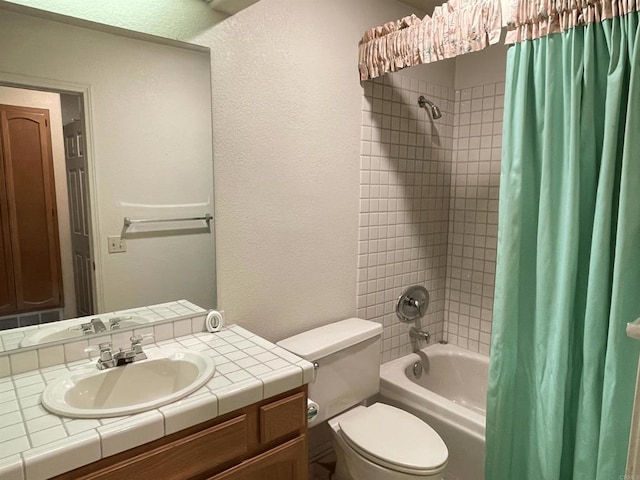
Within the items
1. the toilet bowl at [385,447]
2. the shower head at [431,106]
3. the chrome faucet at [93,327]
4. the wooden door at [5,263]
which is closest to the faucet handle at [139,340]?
the chrome faucet at [93,327]

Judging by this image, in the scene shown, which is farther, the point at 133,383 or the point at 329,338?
the point at 329,338

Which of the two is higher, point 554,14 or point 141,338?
point 554,14

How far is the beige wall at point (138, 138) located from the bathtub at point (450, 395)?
3.70 feet

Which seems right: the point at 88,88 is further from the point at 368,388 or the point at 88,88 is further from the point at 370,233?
the point at 368,388

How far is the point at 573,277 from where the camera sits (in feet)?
4.31

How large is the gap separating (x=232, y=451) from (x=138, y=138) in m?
1.07

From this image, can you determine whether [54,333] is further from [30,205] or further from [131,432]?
[131,432]

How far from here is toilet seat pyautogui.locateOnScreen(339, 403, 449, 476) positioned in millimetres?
1504

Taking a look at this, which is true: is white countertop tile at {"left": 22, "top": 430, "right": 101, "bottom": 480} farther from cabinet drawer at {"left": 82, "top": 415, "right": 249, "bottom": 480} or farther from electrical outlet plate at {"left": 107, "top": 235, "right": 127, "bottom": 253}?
electrical outlet plate at {"left": 107, "top": 235, "right": 127, "bottom": 253}

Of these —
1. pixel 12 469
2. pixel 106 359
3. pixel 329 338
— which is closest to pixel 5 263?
pixel 106 359

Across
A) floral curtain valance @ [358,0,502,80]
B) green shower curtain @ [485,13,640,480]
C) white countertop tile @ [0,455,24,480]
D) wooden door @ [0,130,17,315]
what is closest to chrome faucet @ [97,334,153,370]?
wooden door @ [0,130,17,315]

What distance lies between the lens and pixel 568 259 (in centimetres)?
131

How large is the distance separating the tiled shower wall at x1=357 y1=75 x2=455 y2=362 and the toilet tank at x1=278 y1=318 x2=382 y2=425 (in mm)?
285

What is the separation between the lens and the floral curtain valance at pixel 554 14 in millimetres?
1209
